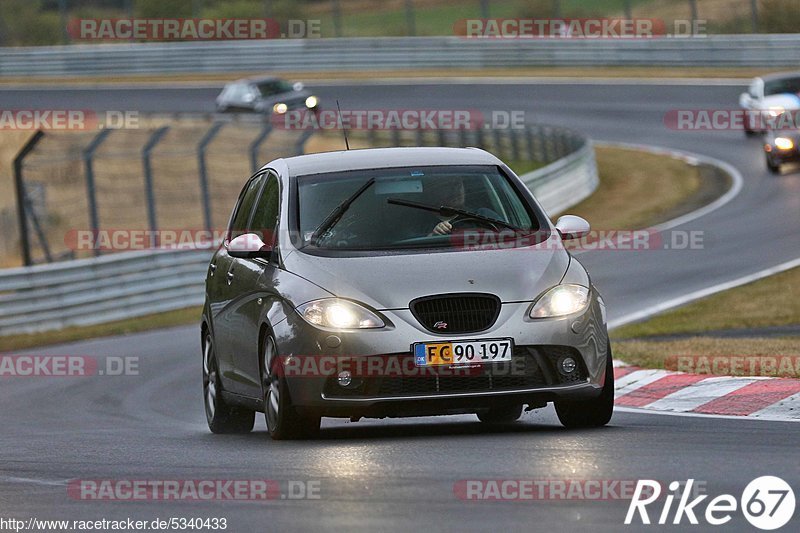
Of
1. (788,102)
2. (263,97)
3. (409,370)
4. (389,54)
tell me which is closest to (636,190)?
(788,102)

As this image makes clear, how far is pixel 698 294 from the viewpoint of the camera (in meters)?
19.2

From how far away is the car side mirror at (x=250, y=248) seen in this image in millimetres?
9344

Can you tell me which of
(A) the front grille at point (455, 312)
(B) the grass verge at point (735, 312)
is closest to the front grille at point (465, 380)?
(A) the front grille at point (455, 312)

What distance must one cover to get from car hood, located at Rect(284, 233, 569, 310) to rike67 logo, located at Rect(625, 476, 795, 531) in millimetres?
2054

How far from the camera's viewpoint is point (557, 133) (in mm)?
37375

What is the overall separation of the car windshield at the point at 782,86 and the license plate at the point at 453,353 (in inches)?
1165

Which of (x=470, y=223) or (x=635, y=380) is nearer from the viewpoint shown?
(x=470, y=223)

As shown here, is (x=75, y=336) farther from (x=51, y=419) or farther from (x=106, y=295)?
(x=51, y=419)

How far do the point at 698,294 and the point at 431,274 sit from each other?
439 inches

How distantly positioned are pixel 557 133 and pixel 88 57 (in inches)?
1066

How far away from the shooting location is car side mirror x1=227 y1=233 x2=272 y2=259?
9.34 meters

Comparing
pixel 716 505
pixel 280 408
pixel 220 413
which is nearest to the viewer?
pixel 716 505

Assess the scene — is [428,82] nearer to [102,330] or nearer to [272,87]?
[272,87]

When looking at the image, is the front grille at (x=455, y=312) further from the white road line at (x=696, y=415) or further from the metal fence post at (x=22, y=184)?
the metal fence post at (x=22, y=184)
